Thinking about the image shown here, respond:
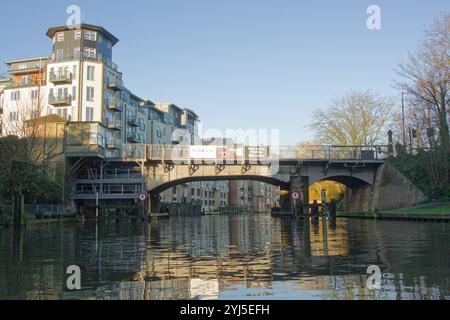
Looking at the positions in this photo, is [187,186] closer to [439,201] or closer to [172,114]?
[172,114]

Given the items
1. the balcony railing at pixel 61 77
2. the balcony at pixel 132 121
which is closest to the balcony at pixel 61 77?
the balcony railing at pixel 61 77

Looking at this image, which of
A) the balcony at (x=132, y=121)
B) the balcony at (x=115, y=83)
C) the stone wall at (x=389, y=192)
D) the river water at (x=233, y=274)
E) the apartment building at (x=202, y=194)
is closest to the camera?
the river water at (x=233, y=274)

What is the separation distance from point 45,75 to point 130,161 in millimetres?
27824

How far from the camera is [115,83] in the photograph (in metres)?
75.5

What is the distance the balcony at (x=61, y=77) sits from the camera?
69.8 metres

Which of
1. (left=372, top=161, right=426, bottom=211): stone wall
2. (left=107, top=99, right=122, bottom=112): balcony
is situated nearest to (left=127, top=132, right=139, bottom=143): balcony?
(left=107, top=99, right=122, bottom=112): balcony

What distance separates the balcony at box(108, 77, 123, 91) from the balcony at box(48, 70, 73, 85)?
6468 mm

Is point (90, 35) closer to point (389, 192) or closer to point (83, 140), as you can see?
point (83, 140)

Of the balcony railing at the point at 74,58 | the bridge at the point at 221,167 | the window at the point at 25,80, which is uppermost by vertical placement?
the balcony railing at the point at 74,58

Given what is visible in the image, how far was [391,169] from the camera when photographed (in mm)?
51938

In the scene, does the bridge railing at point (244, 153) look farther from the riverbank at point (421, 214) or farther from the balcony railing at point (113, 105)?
the balcony railing at point (113, 105)

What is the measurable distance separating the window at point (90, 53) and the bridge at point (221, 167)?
22.2m

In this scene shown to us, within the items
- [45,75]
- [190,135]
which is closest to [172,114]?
[190,135]

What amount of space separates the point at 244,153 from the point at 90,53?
33.0 meters
